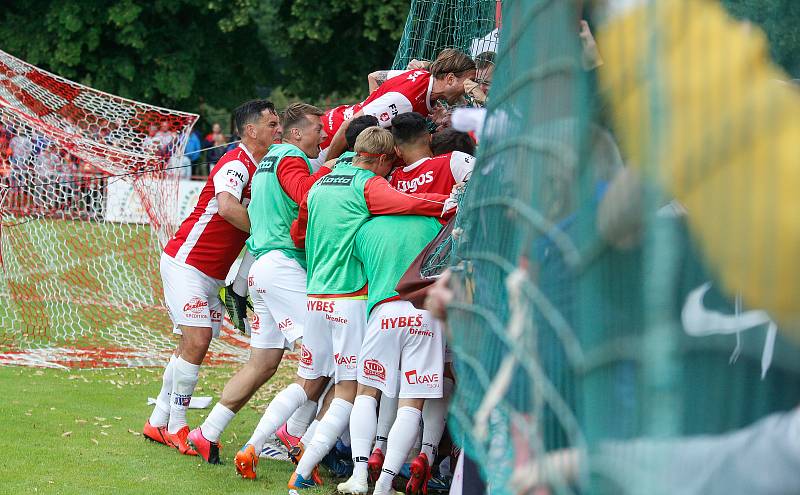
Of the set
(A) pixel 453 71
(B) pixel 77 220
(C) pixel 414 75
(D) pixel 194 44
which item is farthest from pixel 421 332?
(D) pixel 194 44

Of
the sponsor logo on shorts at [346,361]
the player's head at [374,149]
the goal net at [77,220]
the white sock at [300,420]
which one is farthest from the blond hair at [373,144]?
the goal net at [77,220]

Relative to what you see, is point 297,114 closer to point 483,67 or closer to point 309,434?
point 483,67

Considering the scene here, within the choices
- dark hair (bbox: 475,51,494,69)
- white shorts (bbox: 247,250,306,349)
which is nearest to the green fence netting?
dark hair (bbox: 475,51,494,69)

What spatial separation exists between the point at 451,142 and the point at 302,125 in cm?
108

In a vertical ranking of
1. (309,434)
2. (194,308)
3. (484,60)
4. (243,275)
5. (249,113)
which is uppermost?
(484,60)

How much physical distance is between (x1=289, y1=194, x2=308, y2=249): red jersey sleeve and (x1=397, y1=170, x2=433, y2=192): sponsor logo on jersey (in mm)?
605

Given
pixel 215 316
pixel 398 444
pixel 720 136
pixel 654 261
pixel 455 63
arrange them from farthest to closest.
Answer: pixel 215 316, pixel 455 63, pixel 398 444, pixel 720 136, pixel 654 261

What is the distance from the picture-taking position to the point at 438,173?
568 cm

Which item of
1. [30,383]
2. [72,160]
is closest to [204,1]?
[72,160]

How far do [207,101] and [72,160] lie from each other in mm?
16568

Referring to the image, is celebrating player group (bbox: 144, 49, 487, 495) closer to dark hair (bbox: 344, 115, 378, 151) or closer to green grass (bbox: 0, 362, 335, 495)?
dark hair (bbox: 344, 115, 378, 151)

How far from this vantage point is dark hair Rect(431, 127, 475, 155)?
5863 millimetres

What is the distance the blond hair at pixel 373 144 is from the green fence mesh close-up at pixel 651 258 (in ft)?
10.5

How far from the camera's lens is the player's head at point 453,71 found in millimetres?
6098
